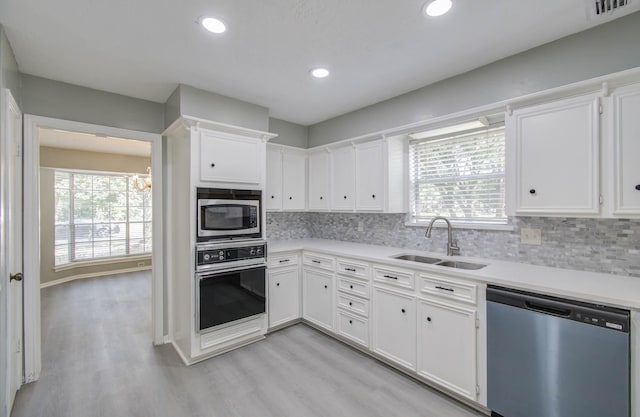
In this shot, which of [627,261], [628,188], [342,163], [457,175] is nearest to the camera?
[628,188]

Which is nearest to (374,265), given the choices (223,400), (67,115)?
(223,400)

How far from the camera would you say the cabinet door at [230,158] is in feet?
8.94

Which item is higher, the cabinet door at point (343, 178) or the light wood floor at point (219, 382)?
the cabinet door at point (343, 178)

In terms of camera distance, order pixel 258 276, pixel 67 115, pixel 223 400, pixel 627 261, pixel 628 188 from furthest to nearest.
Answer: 1. pixel 258 276
2. pixel 67 115
3. pixel 223 400
4. pixel 627 261
5. pixel 628 188

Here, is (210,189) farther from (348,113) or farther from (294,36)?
(348,113)

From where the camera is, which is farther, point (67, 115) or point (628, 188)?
point (67, 115)

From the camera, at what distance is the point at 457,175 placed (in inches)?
111

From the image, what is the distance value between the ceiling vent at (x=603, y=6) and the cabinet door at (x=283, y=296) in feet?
10.5

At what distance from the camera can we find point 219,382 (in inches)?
93.9

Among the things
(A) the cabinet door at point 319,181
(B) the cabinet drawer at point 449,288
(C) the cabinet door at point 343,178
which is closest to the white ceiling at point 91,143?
(A) the cabinet door at point 319,181

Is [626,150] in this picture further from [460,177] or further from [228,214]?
[228,214]

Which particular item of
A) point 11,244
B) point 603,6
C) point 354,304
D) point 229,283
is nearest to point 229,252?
point 229,283

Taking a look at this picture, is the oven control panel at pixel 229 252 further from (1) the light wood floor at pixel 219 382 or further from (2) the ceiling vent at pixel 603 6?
(2) the ceiling vent at pixel 603 6

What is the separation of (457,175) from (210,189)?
7.88 feet
